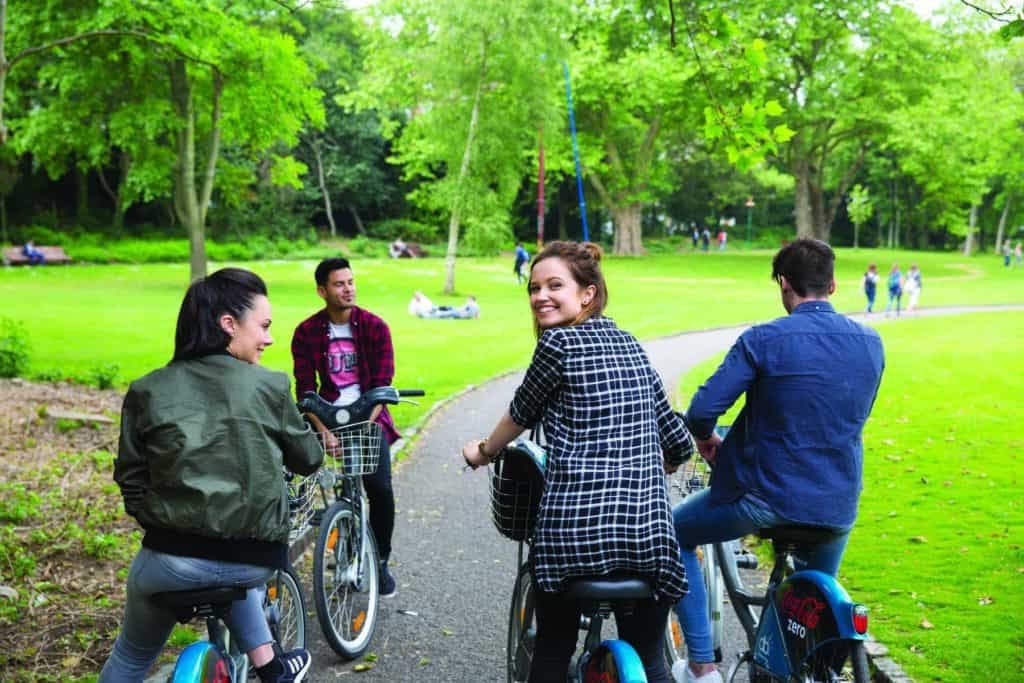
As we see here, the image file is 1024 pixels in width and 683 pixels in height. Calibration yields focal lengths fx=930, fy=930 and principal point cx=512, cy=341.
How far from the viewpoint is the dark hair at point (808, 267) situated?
3.41m

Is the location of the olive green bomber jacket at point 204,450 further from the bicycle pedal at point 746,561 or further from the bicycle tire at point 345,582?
the bicycle pedal at point 746,561

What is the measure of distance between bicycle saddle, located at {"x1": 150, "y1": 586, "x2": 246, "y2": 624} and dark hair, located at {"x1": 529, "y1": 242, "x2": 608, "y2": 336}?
4.59ft

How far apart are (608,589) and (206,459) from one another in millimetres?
1266

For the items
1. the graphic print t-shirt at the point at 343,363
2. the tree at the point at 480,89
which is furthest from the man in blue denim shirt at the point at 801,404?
the tree at the point at 480,89

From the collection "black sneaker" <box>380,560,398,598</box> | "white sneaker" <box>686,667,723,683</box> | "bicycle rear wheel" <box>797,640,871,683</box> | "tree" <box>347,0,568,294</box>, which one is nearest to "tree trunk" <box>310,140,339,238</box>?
"tree" <box>347,0,568,294</box>

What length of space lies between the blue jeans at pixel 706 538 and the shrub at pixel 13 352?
11.7 meters

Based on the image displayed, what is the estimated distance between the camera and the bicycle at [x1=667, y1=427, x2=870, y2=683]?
306 cm

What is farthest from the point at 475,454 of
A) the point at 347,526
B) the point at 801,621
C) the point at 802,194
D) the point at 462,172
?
the point at 802,194

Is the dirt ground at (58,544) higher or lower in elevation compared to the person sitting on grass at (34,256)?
lower

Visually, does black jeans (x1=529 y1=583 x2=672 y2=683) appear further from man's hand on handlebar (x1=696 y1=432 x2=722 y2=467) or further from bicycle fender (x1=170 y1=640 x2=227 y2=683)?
bicycle fender (x1=170 y1=640 x2=227 y2=683)

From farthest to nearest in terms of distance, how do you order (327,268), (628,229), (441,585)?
(628,229) → (441,585) → (327,268)

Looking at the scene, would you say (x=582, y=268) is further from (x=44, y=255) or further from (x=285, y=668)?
(x=44, y=255)

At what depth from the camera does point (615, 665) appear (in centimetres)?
282

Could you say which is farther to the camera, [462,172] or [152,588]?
[462,172]
